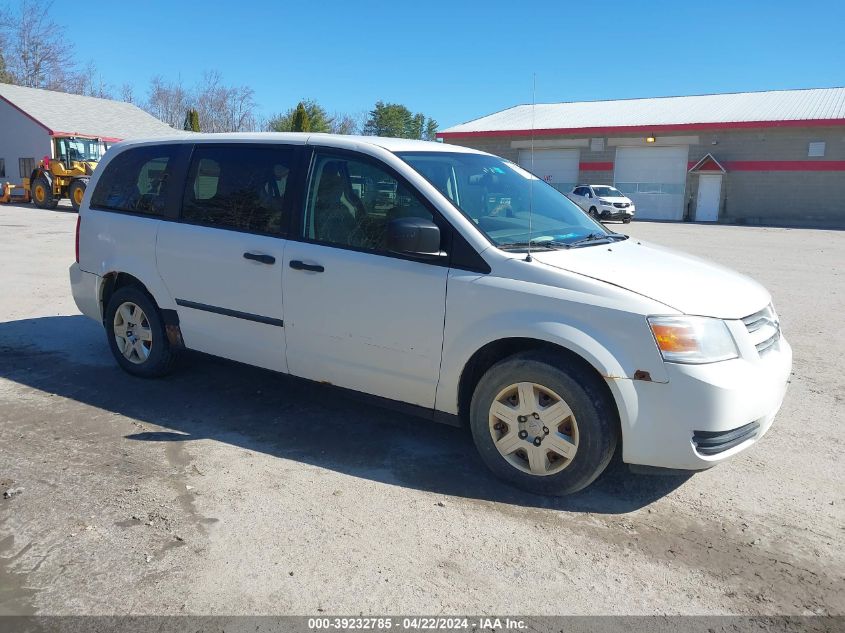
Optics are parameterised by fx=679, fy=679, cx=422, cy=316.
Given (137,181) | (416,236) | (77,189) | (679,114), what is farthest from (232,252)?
(679,114)

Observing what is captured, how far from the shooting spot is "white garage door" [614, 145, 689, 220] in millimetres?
35188

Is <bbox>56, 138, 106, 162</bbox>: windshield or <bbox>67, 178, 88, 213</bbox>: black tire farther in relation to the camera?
Result: <bbox>56, 138, 106, 162</bbox>: windshield

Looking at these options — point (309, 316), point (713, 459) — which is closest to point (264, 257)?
point (309, 316)

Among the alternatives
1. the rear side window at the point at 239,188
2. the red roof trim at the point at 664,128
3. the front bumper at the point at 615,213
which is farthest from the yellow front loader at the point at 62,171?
the rear side window at the point at 239,188

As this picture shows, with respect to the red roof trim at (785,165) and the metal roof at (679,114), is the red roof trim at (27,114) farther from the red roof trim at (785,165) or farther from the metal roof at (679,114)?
the red roof trim at (785,165)

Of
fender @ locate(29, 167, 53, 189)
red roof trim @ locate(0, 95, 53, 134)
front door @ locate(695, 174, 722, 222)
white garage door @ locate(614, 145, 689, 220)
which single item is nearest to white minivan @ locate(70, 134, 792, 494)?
fender @ locate(29, 167, 53, 189)

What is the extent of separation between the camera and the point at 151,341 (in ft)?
17.6

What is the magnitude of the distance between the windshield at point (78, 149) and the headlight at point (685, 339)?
29.7m

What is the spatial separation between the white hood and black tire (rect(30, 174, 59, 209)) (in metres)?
30.1

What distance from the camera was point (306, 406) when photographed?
199 inches

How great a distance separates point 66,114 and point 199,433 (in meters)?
45.5

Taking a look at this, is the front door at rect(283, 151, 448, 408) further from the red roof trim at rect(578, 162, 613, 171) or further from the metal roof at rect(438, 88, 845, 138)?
the red roof trim at rect(578, 162, 613, 171)

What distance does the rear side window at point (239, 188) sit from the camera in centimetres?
459

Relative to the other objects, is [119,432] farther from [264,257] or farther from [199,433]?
[264,257]
